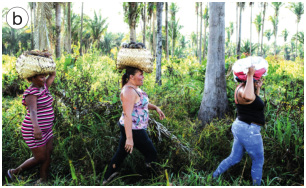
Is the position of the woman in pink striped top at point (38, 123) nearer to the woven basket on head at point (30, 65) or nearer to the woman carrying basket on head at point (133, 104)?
the woven basket on head at point (30, 65)

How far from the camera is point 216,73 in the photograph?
3953 millimetres

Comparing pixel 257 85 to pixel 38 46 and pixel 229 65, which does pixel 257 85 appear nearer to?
pixel 229 65

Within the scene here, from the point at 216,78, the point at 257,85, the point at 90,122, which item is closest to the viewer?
the point at 257,85

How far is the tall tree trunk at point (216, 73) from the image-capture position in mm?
3918

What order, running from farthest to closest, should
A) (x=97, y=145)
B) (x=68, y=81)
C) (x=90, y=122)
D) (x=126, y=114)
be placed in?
(x=68, y=81) → (x=90, y=122) → (x=97, y=145) → (x=126, y=114)

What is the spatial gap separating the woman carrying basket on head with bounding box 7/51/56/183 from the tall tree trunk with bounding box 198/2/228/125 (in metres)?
2.66

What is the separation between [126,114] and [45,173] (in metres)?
1.29

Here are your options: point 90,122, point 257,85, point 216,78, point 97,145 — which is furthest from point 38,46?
point 257,85

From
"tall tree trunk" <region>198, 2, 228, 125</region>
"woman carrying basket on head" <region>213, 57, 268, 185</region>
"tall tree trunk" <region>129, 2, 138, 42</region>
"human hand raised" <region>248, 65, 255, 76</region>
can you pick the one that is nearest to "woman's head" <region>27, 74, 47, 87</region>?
"woman carrying basket on head" <region>213, 57, 268, 185</region>

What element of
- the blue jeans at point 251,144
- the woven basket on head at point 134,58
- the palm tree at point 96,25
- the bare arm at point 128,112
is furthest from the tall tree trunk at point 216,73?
the palm tree at point 96,25

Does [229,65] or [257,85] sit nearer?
[257,85]

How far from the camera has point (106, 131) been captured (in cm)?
299

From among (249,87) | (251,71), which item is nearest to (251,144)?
(249,87)

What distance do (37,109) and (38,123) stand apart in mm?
152
